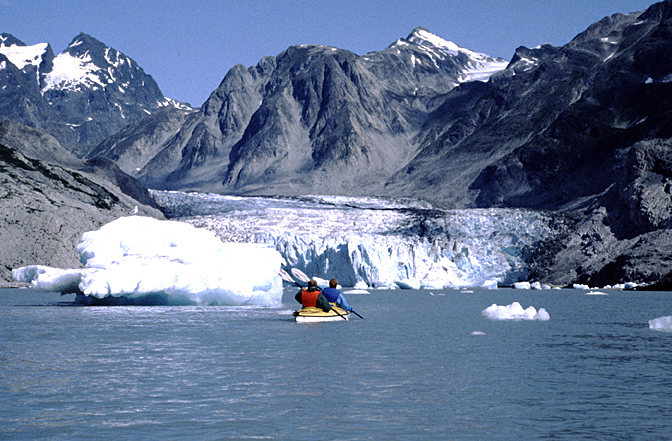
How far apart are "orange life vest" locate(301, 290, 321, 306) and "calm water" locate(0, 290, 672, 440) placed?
1.25m

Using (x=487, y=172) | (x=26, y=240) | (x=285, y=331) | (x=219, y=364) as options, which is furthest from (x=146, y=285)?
(x=487, y=172)

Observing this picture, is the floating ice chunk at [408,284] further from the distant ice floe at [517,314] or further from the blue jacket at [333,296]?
the blue jacket at [333,296]

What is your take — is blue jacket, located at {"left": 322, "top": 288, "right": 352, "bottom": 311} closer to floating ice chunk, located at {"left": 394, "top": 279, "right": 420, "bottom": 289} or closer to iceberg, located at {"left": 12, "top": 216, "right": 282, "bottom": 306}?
iceberg, located at {"left": 12, "top": 216, "right": 282, "bottom": 306}

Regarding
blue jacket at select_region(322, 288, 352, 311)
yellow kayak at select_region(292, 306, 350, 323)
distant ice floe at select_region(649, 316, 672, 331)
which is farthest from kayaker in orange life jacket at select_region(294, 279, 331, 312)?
distant ice floe at select_region(649, 316, 672, 331)

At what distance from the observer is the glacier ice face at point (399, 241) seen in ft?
265

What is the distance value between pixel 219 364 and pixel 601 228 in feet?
258

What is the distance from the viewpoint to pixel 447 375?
19.3m

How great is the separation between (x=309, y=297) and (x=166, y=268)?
9553 mm

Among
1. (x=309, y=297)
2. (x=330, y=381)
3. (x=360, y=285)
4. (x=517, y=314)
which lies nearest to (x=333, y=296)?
(x=309, y=297)

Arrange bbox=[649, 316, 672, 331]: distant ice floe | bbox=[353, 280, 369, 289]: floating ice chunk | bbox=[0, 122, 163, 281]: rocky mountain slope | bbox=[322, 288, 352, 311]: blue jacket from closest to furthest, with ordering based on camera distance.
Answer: bbox=[649, 316, 672, 331]: distant ice floe < bbox=[322, 288, 352, 311]: blue jacket < bbox=[0, 122, 163, 281]: rocky mountain slope < bbox=[353, 280, 369, 289]: floating ice chunk

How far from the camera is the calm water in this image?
13.6 meters

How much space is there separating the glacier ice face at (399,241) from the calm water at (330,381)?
47.2 m

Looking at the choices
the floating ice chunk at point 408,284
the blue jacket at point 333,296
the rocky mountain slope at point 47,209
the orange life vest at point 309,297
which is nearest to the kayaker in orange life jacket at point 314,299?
the orange life vest at point 309,297

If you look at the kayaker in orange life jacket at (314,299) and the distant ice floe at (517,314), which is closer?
the kayaker in orange life jacket at (314,299)
